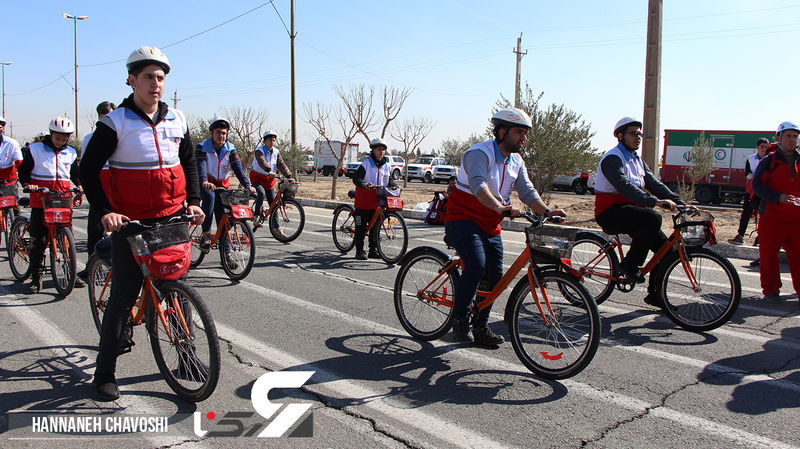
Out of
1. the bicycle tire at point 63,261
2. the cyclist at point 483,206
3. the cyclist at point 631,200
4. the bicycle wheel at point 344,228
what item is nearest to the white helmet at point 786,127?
the cyclist at point 631,200

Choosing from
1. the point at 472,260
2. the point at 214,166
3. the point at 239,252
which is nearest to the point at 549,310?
the point at 472,260

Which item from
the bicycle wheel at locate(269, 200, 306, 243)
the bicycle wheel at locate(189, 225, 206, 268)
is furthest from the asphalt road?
the bicycle wheel at locate(269, 200, 306, 243)

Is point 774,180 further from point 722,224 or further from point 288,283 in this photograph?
point 722,224

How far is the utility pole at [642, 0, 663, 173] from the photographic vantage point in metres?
12.6

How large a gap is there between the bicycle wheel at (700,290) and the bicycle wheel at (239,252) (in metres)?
4.65

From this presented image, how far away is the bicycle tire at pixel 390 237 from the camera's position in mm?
8656

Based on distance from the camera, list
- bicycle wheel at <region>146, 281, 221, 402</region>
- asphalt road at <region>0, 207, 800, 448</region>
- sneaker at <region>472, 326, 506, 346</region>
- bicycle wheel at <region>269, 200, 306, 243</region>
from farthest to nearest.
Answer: bicycle wheel at <region>269, 200, 306, 243</region>, sneaker at <region>472, 326, 506, 346</region>, bicycle wheel at <region>146, 281, 221, 402</region>, asphalt road at <region>0, 207, 800, 448</region>

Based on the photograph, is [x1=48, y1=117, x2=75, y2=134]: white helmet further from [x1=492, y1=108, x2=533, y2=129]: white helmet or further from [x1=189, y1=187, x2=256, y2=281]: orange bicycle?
[x1=492, y1=108, x2=533, y2=129]: white helmet

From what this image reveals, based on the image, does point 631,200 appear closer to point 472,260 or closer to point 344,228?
point 472,260

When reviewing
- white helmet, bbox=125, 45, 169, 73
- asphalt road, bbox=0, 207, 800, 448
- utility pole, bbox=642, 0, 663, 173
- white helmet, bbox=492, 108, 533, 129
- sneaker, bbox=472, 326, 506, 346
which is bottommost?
asphalt road, bbox=0, 207, 800, 448

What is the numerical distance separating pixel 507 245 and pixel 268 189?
456 centimetres

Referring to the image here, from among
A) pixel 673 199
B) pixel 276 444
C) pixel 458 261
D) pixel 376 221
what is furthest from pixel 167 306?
pixel 376 221

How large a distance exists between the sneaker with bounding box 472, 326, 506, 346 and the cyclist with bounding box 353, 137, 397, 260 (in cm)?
431

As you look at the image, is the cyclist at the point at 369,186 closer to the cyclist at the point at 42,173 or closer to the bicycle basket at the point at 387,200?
the bicycle basket at the point at 387,200
